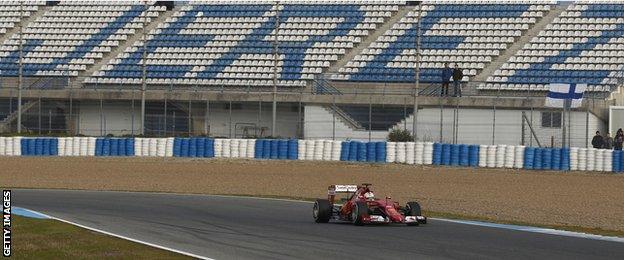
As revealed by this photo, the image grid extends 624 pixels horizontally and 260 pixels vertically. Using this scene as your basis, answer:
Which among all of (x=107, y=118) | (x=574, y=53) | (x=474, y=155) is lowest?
(x=474, y=155)

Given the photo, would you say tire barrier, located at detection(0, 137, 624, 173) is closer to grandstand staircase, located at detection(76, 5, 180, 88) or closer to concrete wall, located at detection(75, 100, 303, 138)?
concrete wall, located at detection(75, 100, 303, 138)

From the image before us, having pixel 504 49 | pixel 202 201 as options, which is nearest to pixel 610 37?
pixel 504 49

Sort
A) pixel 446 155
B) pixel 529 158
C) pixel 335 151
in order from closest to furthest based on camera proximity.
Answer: pixel 529 158 → pixel 446 155 → pixel 335 151

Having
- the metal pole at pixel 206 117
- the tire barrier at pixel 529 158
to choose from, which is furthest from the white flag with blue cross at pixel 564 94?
the metal pole at pixel 206 117

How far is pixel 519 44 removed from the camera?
5581 centimetres

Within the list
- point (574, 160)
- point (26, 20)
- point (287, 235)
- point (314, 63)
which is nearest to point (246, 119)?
point (314, 63)

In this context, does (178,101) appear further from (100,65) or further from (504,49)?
(504,49)

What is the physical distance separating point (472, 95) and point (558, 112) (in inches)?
208

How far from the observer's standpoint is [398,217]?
2266 cm

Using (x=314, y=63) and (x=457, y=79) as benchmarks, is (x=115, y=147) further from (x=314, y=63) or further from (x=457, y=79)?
(x=457, y=79)

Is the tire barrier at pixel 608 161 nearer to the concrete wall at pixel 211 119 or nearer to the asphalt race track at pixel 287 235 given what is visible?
the asphalt race track at pixel 287 235

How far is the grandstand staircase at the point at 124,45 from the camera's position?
197 ft

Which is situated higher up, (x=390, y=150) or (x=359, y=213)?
(x=390, y=150)

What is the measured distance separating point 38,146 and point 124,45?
547 inches
